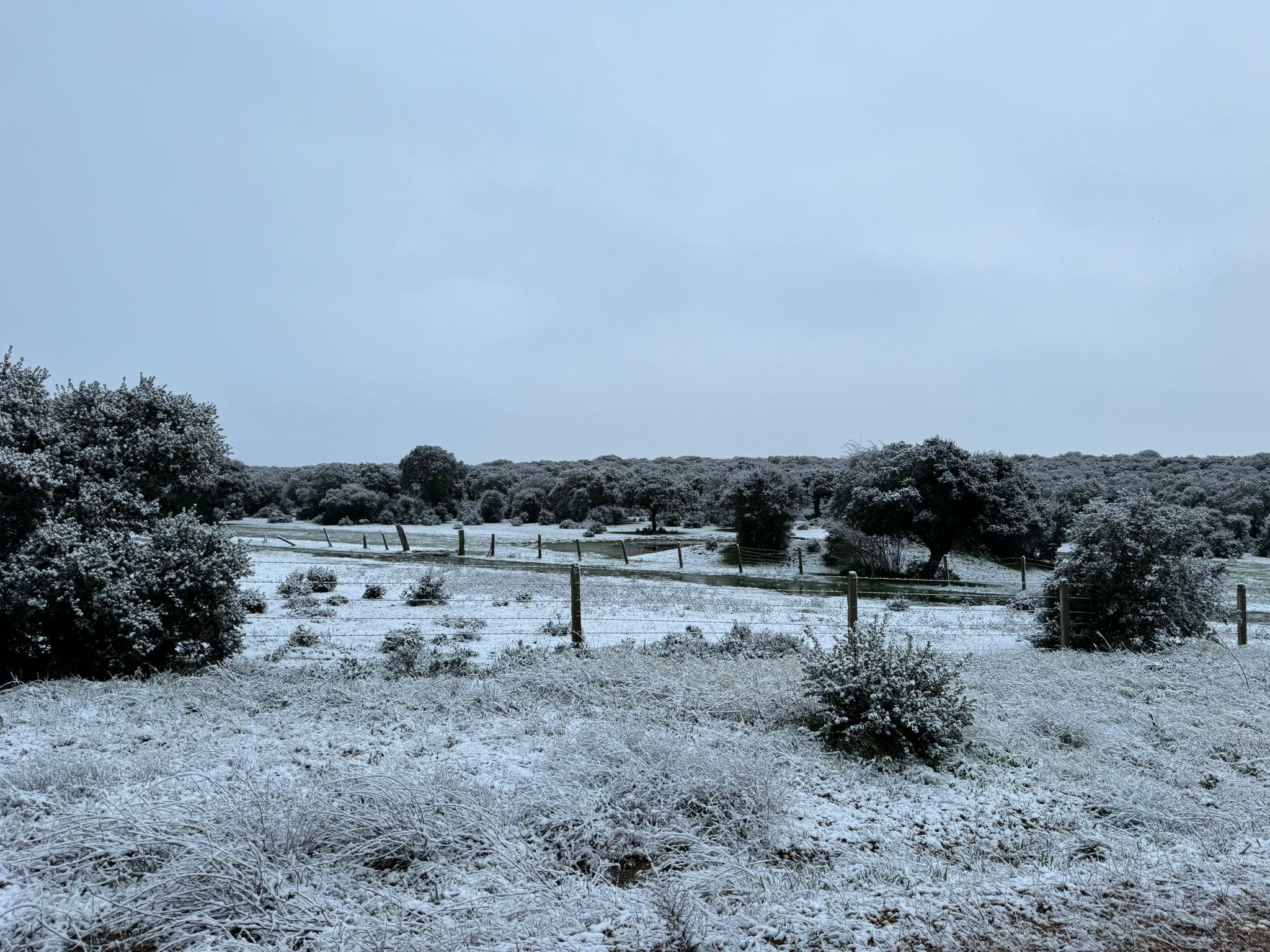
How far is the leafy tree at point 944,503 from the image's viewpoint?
26469mm

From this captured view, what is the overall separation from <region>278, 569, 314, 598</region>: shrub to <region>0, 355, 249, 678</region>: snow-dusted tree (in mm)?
6863

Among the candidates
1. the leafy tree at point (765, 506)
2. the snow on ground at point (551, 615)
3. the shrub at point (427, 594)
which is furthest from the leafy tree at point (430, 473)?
the shrub at point (427, 594)

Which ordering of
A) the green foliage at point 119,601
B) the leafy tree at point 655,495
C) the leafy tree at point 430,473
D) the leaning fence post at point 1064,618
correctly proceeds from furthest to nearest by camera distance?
the leafy tree at point 430,473 < the leafy tree at point 655,495 < the leaning fence post at point 1064,618 < the green foliage at point 119,601

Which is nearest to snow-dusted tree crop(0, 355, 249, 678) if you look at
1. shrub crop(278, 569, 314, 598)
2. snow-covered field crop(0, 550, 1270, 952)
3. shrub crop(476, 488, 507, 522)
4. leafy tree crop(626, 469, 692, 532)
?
snow-covered field crop(0, 550, 1270, 952)

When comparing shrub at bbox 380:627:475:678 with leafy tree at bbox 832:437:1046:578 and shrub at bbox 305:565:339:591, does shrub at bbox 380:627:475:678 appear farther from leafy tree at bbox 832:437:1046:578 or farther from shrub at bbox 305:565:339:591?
leafy tree at bbox 832:437:1046:578

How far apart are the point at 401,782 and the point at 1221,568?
46.8 ft

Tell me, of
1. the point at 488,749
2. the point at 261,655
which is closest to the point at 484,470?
the point at 261,655

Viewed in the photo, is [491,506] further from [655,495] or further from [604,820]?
[604,820]

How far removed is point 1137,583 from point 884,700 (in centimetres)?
918

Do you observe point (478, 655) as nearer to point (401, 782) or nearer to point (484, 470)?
point (401, 782)

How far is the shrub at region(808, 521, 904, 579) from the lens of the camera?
27.6m

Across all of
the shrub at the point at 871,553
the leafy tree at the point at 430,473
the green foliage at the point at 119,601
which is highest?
the leafy tree at the point at 430,473

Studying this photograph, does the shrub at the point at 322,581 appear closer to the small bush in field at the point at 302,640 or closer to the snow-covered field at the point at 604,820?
the small bush in field at the point at 302,640

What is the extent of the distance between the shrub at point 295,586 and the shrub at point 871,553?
60.2 feet
